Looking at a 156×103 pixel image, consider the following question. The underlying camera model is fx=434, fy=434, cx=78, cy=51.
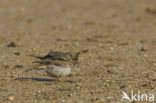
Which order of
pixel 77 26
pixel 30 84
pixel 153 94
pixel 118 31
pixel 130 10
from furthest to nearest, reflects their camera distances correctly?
1. pixel 130 10
2. pixel 77 26
3. pixel 118 31
4. pixel 30 84
5. pixel 153 94

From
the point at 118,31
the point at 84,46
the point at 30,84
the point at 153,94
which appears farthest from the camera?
the point at 118,31

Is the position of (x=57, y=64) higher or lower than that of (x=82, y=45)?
lower

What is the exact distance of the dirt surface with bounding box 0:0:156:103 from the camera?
814 centimetres

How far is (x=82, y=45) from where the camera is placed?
13.4 m

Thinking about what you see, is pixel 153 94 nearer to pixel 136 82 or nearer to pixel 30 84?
pixel 136 82

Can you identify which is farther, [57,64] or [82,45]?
[82,45]

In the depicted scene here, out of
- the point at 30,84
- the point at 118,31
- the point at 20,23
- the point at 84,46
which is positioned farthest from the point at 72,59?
the point at 20,23

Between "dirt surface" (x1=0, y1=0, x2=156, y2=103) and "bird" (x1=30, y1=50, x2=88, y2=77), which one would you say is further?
"bird" (x1=30, y1=50, x2=88, y2=77)

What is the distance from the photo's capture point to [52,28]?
1658 centimetres

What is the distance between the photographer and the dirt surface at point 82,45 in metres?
8.14

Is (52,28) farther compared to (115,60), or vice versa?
(52,28)

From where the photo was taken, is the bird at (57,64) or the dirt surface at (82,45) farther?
the bird at (57,64)

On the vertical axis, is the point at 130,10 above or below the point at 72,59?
above

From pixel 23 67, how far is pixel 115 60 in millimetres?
2482
